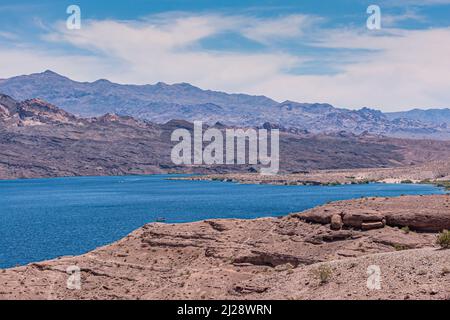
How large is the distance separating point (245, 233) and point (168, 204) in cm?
11649

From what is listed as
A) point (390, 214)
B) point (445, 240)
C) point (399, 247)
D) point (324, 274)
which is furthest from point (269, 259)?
point (445, 240)

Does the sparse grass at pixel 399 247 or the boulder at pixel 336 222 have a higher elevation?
the boulder at pixel 336 222

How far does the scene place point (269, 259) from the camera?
53.0m

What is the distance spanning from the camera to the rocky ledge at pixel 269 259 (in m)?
40.2

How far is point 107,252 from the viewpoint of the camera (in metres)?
60.5

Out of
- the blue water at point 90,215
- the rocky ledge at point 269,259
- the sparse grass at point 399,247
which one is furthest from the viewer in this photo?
the blue water at point 90,215

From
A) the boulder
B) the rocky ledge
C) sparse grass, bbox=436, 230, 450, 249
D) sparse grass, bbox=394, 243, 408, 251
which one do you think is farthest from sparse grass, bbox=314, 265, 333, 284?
the boulder

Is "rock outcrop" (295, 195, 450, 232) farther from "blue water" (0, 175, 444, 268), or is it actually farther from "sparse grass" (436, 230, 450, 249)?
"blue water" (0, 175, 444, 268)

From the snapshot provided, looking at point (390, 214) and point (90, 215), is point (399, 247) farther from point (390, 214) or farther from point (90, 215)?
point (90, 215)

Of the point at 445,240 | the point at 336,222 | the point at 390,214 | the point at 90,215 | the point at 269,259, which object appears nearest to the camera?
the point at 445,240

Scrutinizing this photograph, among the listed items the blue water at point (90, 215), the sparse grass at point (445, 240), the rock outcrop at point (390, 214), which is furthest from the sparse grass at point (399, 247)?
the blue water at point (90, 215)

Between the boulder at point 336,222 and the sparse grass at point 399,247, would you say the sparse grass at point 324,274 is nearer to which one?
the sparse grass at point 399,247
